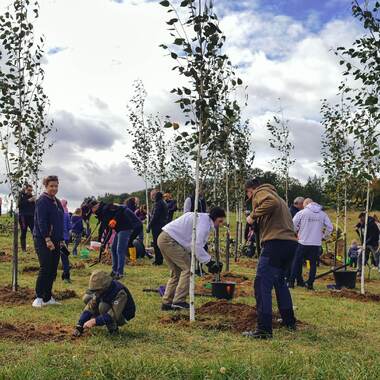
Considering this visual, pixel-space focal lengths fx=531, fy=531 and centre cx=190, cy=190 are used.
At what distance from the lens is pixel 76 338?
626cm

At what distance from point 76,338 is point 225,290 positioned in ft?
11.6

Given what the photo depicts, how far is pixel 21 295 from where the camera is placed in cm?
905

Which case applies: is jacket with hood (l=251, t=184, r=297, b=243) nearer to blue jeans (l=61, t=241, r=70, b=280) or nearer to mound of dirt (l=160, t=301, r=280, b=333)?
mound of dirt (l=160, t=301, r=280, b=333)

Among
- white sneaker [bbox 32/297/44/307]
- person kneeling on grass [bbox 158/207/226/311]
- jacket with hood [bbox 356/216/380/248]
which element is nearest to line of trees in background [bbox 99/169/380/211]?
jacket with hood [bbox 356/216/380/248]

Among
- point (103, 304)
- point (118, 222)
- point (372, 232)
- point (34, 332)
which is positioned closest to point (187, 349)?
point (103, 304)

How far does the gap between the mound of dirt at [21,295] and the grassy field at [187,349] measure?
247 millimetres

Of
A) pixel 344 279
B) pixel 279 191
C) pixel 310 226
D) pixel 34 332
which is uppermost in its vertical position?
pixel 279 191

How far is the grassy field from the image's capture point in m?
4.75

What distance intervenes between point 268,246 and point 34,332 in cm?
308

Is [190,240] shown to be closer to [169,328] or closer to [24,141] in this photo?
[169,328]

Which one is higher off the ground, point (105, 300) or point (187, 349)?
point (105, 300)

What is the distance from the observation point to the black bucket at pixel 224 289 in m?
9.17

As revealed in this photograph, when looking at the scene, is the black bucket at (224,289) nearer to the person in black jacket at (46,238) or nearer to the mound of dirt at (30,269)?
the person in black jacket at (46,238)

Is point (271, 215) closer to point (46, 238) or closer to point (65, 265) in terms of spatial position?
point (46, 238)
